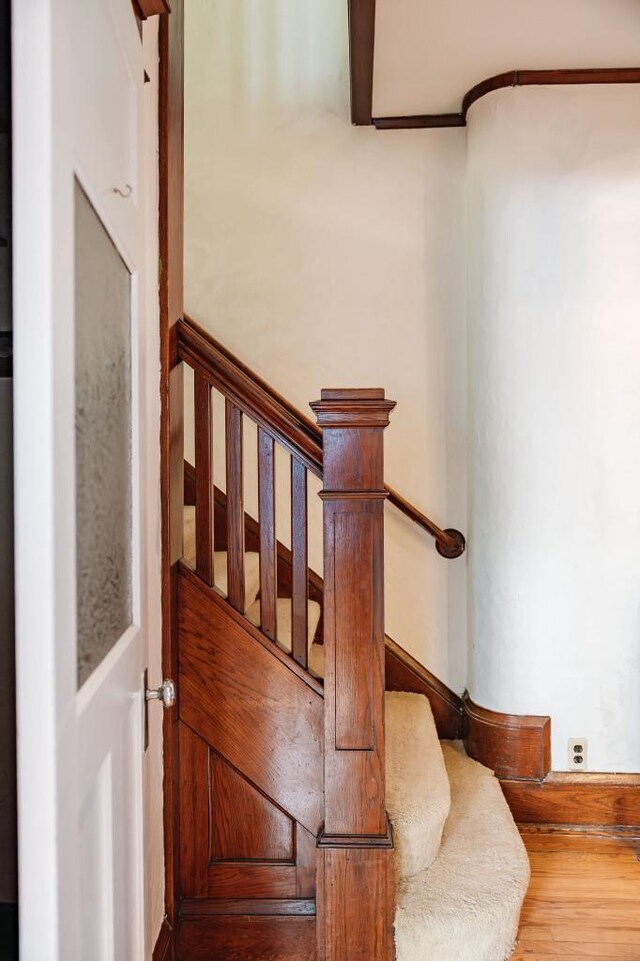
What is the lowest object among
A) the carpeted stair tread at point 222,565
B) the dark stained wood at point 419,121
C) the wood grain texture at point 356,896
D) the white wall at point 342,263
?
the wood grain texture at point 356,896

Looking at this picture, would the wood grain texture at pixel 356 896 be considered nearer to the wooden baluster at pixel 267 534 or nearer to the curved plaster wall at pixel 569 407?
the wooden baluster at pixel 267 534

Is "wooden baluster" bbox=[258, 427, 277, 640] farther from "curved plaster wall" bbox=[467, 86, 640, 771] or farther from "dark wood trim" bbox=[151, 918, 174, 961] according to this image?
"curved plaster wall" bbox=[467, 86, 640, 771]

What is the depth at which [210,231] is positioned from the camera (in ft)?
10.3

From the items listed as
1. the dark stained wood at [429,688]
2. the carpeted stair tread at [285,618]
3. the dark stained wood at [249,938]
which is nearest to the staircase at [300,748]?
the dark stained wood at [249,938]

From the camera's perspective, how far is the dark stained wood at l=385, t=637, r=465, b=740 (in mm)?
3000

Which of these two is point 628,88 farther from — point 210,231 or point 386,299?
point 210,231

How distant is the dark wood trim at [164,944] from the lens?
66.4 inches

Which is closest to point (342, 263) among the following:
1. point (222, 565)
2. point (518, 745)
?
point (222, 565)

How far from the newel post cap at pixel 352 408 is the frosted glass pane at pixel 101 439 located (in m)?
0.54

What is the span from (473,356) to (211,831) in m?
1.91

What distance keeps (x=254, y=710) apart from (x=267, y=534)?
1.47ft

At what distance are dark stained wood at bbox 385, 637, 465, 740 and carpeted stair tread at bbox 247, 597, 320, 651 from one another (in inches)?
14.2

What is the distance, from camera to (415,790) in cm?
212

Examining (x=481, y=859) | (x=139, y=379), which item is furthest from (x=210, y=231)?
(x=481, y=859)
